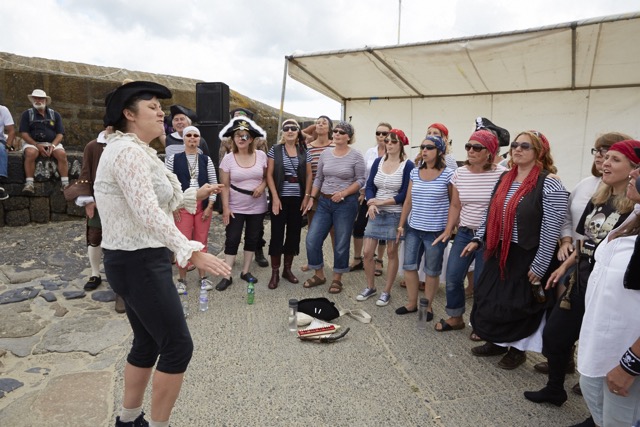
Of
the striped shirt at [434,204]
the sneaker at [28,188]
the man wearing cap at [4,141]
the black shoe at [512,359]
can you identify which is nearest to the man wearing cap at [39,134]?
the sneaker at [28,188]

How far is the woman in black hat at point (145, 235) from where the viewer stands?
6.06 ft

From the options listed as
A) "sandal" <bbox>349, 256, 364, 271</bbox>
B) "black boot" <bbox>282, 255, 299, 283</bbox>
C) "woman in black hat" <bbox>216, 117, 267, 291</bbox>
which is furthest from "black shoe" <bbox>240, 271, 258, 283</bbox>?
"sandal" <bbox>349, 256, 364, 271</bbox>

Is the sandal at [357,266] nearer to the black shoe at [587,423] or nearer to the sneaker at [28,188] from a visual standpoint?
the black shoe at [587,423]

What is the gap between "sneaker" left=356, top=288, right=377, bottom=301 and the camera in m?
4.47

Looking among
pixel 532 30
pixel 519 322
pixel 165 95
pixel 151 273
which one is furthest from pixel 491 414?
pixel 532 30

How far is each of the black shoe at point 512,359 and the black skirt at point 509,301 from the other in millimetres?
168

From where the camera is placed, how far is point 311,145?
5219mm

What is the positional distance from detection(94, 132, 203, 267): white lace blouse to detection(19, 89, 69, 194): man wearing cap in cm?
613

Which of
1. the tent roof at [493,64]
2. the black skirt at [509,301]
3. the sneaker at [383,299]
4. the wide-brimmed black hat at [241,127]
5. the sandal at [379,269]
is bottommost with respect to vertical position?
the sneaker at [383,299]

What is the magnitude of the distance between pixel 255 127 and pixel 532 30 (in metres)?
3.44

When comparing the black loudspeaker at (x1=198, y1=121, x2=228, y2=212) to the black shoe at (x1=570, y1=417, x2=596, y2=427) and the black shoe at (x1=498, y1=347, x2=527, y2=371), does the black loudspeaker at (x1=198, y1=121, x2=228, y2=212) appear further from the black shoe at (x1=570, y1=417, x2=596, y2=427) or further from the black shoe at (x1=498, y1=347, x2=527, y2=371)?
the black shoe at (x1=570, y1=417, x2=596, y2=427)

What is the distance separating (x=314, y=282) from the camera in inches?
192

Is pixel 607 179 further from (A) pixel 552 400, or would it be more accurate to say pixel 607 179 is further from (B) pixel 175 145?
A: (B) pixel 175 145

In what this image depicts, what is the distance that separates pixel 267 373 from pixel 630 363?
2193 mm
